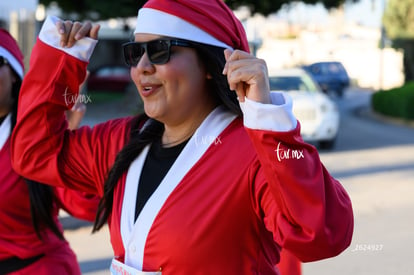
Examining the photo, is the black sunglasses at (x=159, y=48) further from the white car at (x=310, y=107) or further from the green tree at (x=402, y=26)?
the green tree at (x=402, y=26)

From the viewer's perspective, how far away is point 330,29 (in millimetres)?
85812

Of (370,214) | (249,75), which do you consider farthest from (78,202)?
(370,214)

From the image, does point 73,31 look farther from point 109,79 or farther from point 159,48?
point 109,79

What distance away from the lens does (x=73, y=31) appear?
2576 mm

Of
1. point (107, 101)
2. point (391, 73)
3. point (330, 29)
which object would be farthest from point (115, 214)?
point (330, 29)

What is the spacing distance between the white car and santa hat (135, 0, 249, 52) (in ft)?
39.3

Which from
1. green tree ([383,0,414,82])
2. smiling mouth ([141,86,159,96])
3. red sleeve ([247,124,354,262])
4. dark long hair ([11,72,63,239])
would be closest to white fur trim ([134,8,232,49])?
smiling mouth ([141,86,159,96])

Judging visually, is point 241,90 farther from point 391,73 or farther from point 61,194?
point 391,73

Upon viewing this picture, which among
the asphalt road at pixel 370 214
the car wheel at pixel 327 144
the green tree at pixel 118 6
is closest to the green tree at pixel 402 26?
the green tree at pixel 118 6

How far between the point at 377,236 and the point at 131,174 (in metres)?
5.59

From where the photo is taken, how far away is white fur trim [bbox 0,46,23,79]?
3061mm

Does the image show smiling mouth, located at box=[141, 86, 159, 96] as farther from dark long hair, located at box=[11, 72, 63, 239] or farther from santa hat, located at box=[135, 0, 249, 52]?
dark long hair, located at box=[11, 72, 63, 239]

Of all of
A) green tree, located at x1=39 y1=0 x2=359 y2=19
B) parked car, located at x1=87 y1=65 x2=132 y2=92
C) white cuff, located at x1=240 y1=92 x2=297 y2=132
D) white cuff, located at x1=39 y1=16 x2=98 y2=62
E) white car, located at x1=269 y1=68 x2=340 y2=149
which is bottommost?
parked car, located at x1=87 y1=65 x2=132 y2=92

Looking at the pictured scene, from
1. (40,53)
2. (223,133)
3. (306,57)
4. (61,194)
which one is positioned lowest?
(306,57)
